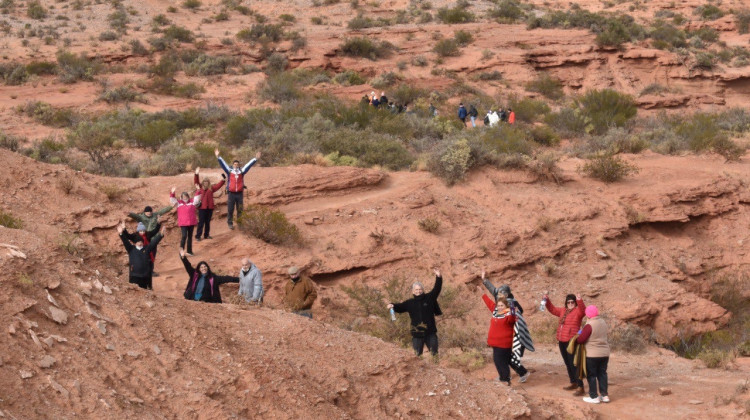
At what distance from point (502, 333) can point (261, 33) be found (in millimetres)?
30776

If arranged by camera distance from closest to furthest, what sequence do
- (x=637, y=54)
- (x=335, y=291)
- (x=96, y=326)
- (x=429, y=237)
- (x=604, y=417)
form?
(x=96, y=326) < (x=604, y=417) < (x=335, y=291) < (x=429, y=237) < (x=637, y=54)

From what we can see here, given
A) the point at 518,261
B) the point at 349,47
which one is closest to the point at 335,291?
the point at 518,261

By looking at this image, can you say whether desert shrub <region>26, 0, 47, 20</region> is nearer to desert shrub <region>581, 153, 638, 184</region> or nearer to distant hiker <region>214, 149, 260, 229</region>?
distant hiker <region>214, 149, 260, 229</region>

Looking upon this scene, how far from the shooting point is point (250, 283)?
999 centimetres

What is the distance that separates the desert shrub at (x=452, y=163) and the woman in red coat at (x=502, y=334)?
826 centimetres

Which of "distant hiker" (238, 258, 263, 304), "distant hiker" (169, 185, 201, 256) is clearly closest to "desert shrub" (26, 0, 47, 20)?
"distant hiker" (169, 185, 201, 256)

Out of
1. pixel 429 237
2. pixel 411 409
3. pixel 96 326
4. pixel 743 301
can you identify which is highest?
pixel 96 326

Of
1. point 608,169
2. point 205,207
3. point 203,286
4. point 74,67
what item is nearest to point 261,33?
point 74,67

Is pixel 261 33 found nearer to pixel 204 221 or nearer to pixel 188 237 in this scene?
pixel 204 221

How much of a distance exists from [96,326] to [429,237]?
383 inches

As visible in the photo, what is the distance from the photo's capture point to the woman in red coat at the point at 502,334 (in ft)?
29.5

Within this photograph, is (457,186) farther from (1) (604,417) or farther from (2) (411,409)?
(2) (411,409)

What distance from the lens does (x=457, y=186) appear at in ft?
56.5

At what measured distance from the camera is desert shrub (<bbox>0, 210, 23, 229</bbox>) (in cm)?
1140
